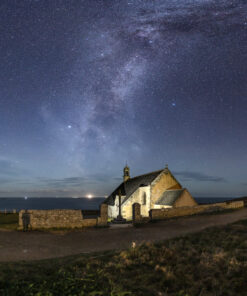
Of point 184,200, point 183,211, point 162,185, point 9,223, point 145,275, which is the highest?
point 162,185

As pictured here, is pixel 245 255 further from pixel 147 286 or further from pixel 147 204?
pixel 147 204

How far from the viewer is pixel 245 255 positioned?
6.54m

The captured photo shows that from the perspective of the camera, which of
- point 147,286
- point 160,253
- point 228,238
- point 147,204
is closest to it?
point 147,286

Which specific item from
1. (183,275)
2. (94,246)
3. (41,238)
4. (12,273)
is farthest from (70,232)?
(183,275)

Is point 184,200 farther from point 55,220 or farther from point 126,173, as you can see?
point 126,173

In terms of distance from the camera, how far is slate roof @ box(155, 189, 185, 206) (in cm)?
2858

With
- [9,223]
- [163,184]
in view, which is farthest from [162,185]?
[9,223]

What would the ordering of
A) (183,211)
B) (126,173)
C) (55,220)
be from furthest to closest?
(126,173) < (183,211) < (55,220)

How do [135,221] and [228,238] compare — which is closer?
[228,238]

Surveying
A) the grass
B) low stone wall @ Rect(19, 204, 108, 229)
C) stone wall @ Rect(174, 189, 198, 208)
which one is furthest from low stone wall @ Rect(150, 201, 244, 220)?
the grass

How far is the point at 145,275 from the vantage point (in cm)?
563

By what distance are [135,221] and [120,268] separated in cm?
1593

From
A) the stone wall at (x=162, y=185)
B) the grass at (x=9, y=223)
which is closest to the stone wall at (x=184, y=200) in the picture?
the stone wall at (x=162, y=185)

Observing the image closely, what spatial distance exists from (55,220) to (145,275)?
15548 mm
